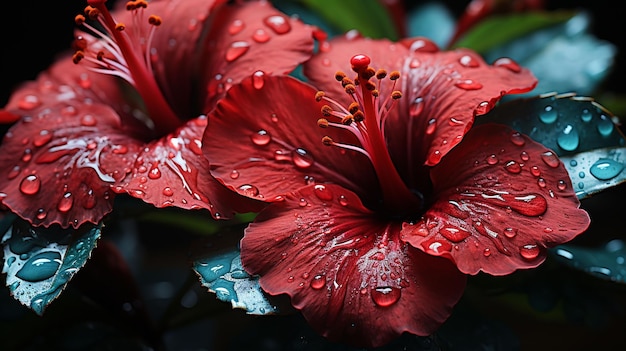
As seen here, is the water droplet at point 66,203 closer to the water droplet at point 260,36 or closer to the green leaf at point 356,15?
the water droplet at point 260,36

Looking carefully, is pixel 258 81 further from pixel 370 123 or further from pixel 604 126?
pixel 604 126

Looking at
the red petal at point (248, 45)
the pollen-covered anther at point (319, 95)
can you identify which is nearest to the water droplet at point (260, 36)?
the red petal at point (248, 45)

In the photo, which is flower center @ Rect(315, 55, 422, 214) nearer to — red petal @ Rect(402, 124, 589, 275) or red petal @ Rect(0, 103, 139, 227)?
red petal @ Rect(402, 124, 589, 275)

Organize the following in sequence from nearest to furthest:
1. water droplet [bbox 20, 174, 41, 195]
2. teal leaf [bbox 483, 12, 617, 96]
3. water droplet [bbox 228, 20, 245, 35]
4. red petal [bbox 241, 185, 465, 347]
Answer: red petal [bbox 241, 185, 465, 347], water droplet [bbox 20, 174, 41, 195], water droplet [bbox 228, 20, 245, 35], teal leaf [bbox 483, 12, 617, 96]

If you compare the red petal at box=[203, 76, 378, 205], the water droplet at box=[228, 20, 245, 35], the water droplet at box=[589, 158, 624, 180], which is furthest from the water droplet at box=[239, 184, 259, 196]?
the water droplet at box=[589, 158, 624, 180]

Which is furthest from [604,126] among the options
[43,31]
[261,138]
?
[43,31]

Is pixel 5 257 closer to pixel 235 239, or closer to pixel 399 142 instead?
pixel 235 239

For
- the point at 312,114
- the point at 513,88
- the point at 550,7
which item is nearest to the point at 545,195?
the point at 513,88
